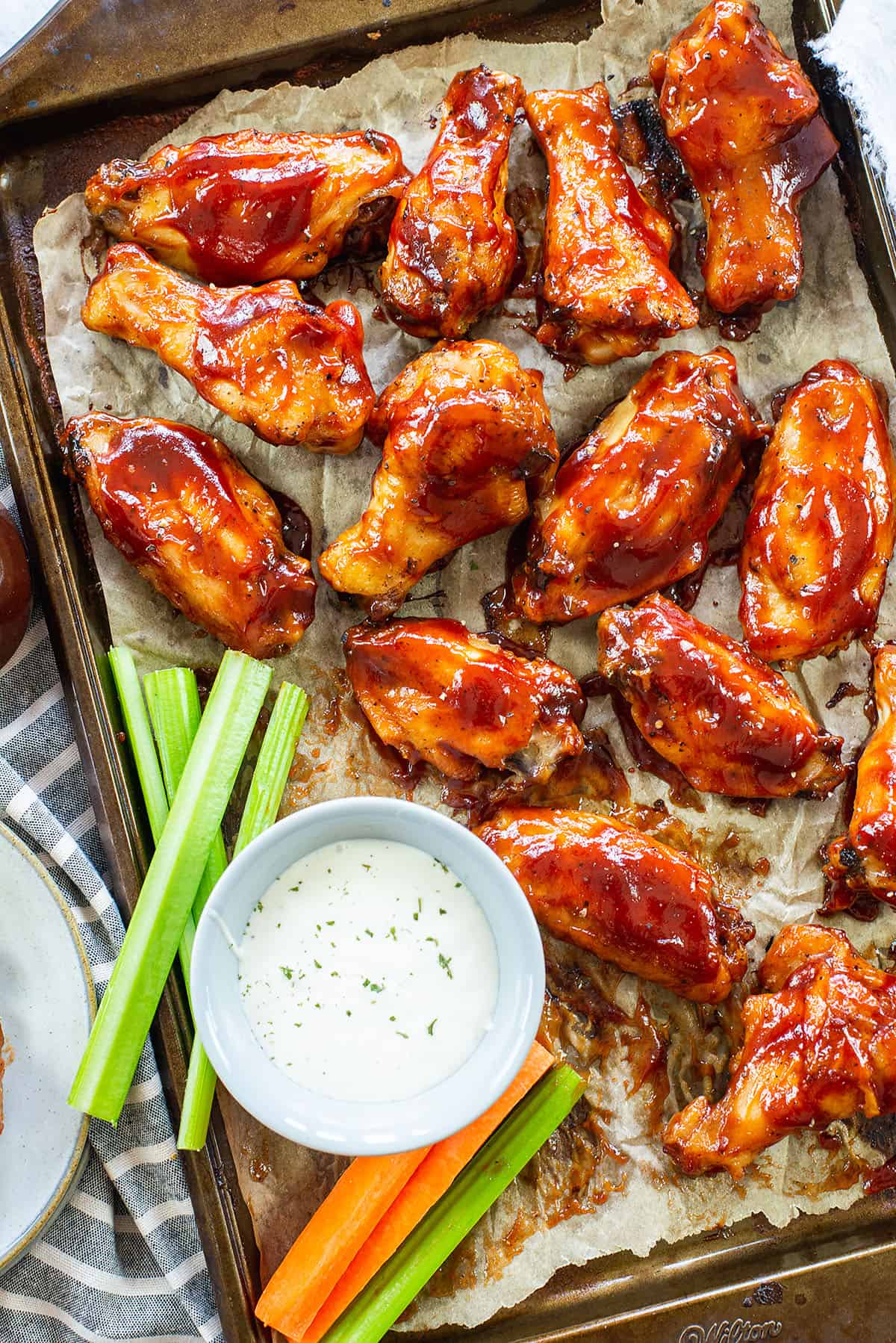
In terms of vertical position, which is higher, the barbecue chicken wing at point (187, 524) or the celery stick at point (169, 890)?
the barbecue chicken wing at point (187, 524)

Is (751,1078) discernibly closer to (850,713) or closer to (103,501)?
(850,713)

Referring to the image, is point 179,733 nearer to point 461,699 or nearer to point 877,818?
point 461,699

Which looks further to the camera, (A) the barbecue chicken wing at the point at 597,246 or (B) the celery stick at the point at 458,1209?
(A) the barbecue chicken wing at the point at 597,246

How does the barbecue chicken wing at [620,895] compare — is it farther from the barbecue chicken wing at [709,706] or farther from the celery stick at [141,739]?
the celery stick at [141,739]

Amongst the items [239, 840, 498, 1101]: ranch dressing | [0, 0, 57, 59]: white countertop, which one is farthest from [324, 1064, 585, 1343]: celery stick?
[0, 0, 57, 59]: white countertop

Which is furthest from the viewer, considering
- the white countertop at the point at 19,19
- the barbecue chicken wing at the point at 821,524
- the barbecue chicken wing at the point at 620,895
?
the white countertop at the point at 19,19

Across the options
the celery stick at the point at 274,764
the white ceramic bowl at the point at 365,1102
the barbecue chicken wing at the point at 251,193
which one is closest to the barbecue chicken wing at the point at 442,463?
the celery stick at the point at 274,764

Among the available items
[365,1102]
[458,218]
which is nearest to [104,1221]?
[365,1102]

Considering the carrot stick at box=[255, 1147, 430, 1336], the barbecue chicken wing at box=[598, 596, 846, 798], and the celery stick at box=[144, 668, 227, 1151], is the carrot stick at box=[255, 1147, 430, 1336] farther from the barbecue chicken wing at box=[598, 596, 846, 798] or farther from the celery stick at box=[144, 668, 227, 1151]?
the barbecue chicken wing at box=[598, 596, 846, 798]
